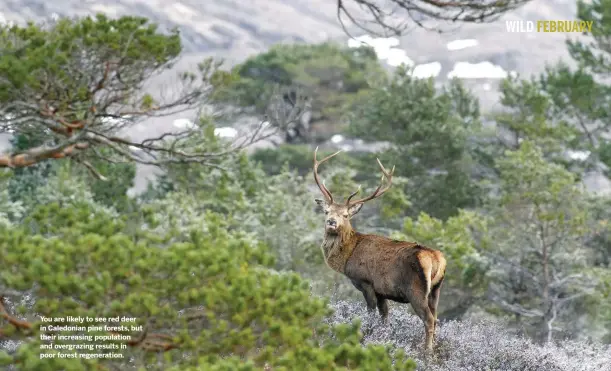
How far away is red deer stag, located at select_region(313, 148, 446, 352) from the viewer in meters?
8.44

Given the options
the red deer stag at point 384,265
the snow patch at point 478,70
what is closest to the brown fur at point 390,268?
the red deer stag at point 384,265

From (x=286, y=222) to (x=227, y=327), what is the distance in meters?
17.8

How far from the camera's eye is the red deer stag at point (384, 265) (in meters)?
8.44

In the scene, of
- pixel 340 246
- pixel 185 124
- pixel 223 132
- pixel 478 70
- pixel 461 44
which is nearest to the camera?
pixel 340 246

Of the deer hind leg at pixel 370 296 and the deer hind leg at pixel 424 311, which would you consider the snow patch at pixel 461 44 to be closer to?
the deer hind leg at pixel 370 296

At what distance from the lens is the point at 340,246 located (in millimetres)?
9422

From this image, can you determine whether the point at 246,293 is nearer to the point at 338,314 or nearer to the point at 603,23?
the point at 338,314

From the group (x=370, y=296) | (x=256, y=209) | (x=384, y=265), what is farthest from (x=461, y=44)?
(x=384, y=265)

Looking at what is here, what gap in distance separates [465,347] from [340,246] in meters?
1.65

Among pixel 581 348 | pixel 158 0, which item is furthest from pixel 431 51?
pixel 581 348

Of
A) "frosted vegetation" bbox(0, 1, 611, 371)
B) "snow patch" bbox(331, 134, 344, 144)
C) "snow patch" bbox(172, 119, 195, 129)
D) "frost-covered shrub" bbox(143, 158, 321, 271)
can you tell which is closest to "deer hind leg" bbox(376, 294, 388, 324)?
"frosted vegetation" bbox(0, 1, 611, 371)

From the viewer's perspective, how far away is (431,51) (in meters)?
90.0

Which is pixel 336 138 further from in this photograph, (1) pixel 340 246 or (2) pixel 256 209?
(1) pixel 340 246

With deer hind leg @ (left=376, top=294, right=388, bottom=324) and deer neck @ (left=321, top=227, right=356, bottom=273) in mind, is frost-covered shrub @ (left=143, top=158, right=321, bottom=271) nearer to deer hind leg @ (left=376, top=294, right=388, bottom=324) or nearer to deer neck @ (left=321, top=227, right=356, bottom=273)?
deer neck @ (left=321, top=227, right=356, bottom=273)
